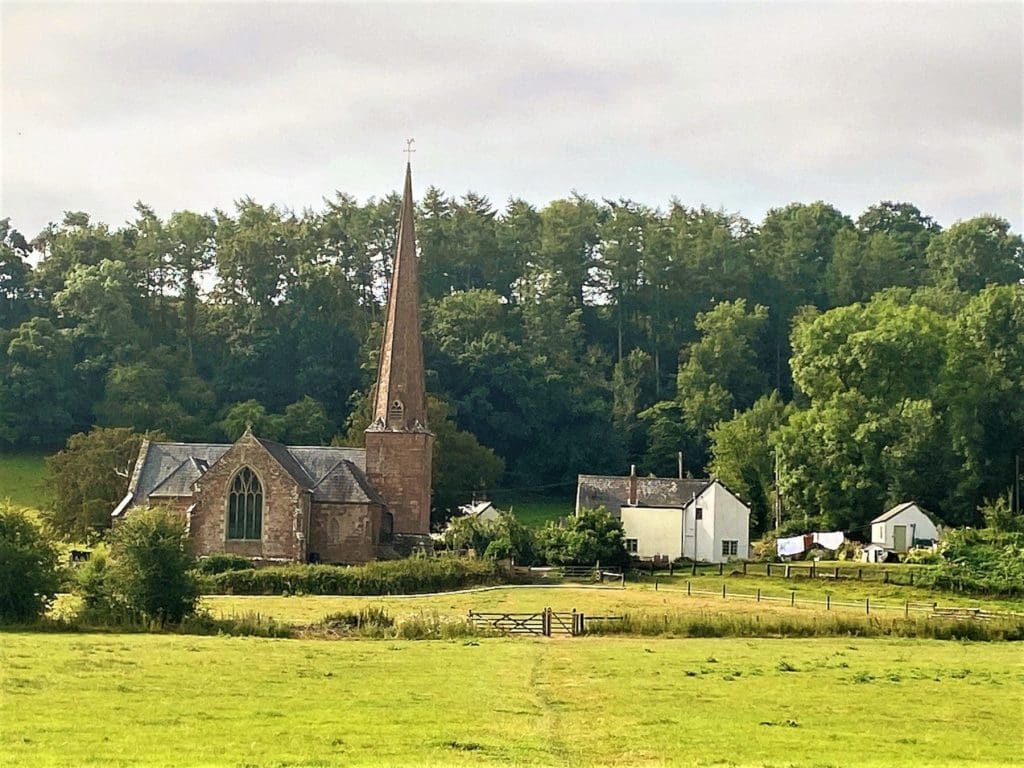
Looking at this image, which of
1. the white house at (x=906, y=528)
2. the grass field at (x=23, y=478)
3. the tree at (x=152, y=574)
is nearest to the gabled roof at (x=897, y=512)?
the white house at (x=906, y=528)

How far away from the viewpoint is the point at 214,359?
105 meters

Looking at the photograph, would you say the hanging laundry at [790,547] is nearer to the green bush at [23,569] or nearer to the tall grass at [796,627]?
the tall grass at [796,627]

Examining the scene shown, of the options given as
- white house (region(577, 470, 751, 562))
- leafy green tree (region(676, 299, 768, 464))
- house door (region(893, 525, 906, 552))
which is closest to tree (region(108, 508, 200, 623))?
white house (region(577, 470, 751, 562))

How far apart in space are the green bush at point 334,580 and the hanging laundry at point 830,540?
24.2 metres

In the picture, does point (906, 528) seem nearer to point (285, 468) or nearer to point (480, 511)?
point (480, 511)

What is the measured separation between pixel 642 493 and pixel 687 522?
2955mm

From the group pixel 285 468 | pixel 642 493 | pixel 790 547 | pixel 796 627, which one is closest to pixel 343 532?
pixel 285 468

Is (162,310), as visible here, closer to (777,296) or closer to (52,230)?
(52,230)

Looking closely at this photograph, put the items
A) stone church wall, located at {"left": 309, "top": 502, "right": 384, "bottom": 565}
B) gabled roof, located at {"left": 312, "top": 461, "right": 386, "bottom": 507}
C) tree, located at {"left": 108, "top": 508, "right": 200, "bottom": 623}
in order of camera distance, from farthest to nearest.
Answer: gabled roof, located at {"left": 312, "top": 461, "right": 386, "bottom": 507}, stone church wall, located at {"left": 309, "top": 502, "right": 384, "bottom": 565}, tree, located at {"left": 108, "top": 508, "right": 200, "bottom": 623}

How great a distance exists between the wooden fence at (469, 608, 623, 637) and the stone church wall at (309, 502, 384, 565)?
2785 centimetres

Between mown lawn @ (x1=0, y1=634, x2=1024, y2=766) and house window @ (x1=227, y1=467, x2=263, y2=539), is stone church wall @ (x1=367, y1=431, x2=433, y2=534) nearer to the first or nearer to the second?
house window @ (x1=227, y1=467, x2=263, y2=539)

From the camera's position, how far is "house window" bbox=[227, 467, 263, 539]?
224 feet

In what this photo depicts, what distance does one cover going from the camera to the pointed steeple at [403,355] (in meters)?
73.2

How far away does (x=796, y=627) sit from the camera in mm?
40500
